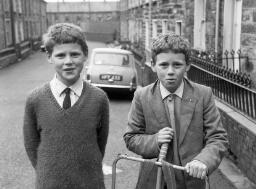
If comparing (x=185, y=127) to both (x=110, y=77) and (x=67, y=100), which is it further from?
(x=110, y=77)

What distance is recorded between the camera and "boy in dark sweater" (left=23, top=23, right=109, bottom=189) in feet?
8.14

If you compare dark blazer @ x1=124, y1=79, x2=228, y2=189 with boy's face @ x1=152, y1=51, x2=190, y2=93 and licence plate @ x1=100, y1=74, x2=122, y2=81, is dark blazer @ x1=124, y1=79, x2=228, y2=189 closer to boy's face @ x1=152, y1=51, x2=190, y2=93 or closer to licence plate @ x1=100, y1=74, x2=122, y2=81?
boy's face @ x1=152, y1=51, x2=190, y2=93

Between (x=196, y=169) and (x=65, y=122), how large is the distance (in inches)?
35.4

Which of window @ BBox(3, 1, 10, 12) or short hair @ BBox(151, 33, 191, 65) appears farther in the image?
window @ BBox(3, 1, 10, 12)

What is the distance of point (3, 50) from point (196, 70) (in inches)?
785

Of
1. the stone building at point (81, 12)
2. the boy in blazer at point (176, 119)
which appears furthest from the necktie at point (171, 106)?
the stone building at point (81, 12)

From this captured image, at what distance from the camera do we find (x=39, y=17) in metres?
49.2

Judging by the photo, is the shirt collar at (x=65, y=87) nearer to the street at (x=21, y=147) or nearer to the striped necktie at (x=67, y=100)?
the striped necktie at (x=67, y=100)

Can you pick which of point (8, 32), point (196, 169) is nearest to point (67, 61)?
point (196, 169)

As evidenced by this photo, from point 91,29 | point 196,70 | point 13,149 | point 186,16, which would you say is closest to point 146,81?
point 186,16

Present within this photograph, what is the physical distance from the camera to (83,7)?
7369cm

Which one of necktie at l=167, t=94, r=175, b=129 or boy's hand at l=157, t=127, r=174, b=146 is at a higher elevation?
necktie at l=167, t=94, r=175, b=129

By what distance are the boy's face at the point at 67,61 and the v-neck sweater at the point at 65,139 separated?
132 millimetres

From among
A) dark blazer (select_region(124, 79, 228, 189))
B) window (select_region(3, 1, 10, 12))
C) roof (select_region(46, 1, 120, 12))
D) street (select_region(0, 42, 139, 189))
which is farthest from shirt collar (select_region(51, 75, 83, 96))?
roof (select_region(46, 1, 120, 12))
